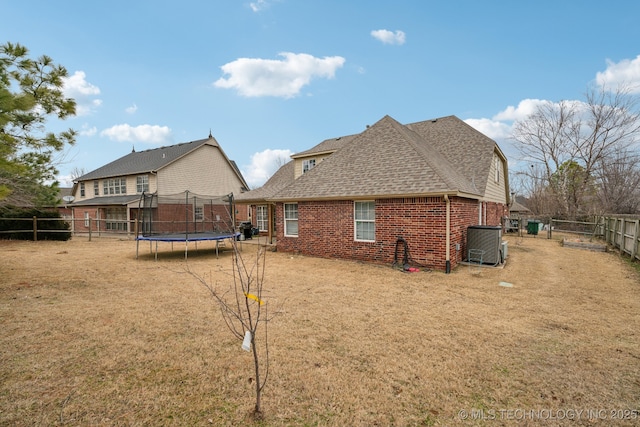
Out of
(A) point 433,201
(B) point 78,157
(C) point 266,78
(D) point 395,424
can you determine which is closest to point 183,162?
(C) point 266,78

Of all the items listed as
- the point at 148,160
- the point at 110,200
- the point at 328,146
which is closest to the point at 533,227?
the point at 328,146

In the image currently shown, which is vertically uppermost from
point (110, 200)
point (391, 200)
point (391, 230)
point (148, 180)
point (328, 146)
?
point (328, 146)

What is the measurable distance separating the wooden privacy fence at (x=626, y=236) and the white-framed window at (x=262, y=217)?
56.6ft

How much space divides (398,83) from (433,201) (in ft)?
27.5

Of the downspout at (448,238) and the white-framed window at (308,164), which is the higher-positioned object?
the white-framed window at (308,164)

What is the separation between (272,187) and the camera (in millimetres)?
19562

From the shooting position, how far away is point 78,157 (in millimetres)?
8273

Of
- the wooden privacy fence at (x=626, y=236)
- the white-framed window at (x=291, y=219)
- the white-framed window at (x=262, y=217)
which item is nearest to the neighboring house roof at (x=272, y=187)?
the white-framed window at (x=262, y=217)

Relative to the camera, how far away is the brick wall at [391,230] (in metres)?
8.77

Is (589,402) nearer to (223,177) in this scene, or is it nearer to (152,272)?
(152,272)

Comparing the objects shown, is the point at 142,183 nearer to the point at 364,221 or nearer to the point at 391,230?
the point at 364,221

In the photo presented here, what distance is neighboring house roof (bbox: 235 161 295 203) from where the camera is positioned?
1789cm

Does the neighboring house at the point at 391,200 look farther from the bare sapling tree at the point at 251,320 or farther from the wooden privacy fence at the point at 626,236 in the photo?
the wooden privacy fence at the point at 626,236

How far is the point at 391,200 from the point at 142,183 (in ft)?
71.7
